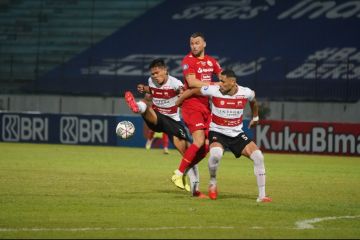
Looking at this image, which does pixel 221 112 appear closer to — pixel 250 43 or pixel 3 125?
pixel 3 125

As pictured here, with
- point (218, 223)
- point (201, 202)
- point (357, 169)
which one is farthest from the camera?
point (357, 169)

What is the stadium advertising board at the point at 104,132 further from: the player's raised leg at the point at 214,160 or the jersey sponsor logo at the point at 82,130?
the player's raised leg at the point at 214,160

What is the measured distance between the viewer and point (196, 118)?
1495 centimetres

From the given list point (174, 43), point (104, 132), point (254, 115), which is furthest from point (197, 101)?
point (174, 43)

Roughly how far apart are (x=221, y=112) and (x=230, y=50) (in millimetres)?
25344

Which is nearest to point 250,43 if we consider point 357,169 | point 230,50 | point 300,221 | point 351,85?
point 230,50

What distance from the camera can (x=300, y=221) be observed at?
456 inches

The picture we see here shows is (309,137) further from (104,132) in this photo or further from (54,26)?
(54,26)

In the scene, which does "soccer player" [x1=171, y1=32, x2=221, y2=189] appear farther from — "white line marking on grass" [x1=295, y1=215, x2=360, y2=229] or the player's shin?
"white line marking on grass" [x1=295, y1=215, x2=360, y2=229]

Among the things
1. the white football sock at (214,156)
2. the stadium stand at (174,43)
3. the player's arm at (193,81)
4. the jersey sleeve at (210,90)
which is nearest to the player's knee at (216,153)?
the white football sock at (214,156)

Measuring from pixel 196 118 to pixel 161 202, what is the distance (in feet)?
5.85

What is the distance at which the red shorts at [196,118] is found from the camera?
14.9 meters

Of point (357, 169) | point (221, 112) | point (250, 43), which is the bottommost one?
point (357, 169)

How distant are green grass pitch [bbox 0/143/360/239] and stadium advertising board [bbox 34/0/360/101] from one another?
10896mm
